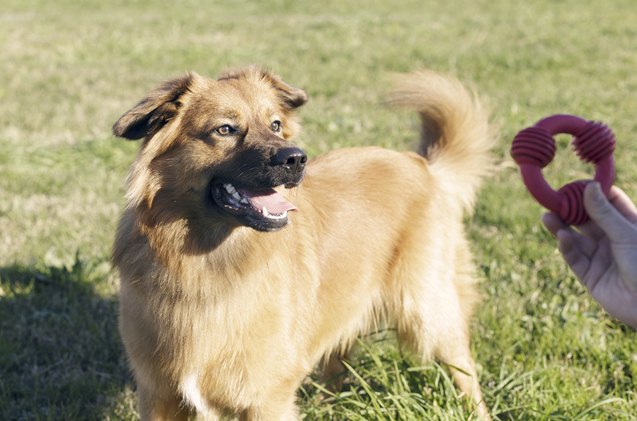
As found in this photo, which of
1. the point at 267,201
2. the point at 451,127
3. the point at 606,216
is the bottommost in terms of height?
the point at 451,127

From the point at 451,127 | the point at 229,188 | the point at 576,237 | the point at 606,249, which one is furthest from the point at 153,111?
the point at 451,127

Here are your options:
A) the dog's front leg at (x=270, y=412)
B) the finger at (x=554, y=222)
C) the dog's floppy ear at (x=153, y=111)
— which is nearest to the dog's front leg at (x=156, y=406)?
the dog's front leg at (x=270, y=412)

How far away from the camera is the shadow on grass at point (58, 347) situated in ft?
12.2

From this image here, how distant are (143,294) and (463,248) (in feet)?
6.06

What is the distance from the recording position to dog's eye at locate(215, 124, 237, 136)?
3.11 m

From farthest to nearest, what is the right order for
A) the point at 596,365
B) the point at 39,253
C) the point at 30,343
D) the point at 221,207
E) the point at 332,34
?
1. the point at 332,34
2. the point at 39,253
3. the point at 30,343
4. the point at 596,365
5. the point at 221,207

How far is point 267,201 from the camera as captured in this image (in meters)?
3.04

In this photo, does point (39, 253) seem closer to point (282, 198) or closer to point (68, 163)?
point (68, 163)

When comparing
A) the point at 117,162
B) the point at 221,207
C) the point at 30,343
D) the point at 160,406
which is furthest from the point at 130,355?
the point at 117,162

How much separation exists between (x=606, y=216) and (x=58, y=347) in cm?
307

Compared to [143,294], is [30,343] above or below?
below

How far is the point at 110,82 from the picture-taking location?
10.3 m

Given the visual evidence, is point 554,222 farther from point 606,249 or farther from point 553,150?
point 553,150

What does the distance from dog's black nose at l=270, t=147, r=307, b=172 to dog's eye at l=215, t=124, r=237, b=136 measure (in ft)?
0.93
